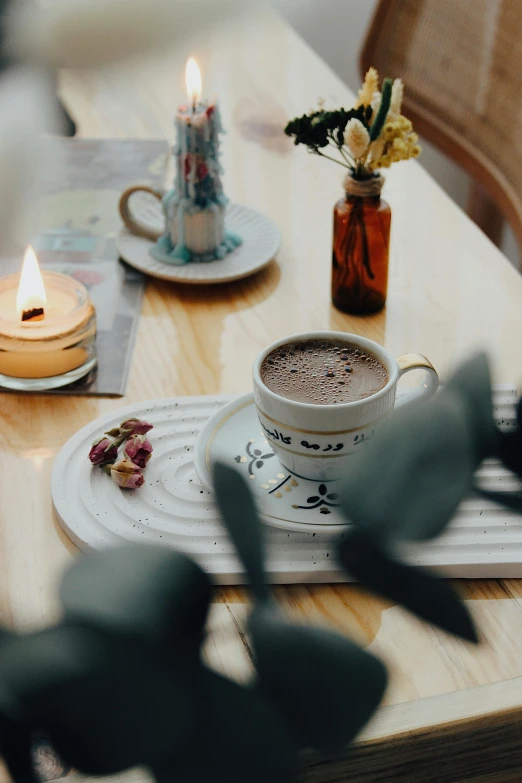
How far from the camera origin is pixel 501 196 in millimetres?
1111

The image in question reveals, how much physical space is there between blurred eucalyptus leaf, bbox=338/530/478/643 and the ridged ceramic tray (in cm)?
2

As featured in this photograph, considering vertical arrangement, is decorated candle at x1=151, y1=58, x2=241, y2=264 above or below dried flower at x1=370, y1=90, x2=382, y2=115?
below

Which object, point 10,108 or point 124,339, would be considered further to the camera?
point 10,108

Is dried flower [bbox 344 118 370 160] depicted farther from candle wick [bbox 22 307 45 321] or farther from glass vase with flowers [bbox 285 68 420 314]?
candle wick [bbox 22 307 45 321]

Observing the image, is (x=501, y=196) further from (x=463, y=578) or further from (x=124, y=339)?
(x=463, y=578)

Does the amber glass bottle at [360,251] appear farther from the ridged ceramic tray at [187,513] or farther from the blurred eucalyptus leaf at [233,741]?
the blurred eucalyptus leaf at [233,741]

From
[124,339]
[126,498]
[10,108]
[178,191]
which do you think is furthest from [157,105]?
[126,498]

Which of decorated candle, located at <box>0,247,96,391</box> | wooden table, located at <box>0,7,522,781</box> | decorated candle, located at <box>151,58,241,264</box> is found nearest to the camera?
wooden table, located at <box>0,7,522,781</box>

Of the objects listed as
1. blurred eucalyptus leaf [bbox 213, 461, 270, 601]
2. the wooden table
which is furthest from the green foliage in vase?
blurred eucalyptus leaf [bbox 213, 461, 270, 601]

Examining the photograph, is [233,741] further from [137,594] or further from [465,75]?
[465,75]

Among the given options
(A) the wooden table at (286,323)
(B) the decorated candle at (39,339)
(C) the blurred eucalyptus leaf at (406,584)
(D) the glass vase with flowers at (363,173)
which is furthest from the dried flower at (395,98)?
(C) the blurred eucalyptus leaf at (406,584)

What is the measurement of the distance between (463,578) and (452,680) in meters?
0.05

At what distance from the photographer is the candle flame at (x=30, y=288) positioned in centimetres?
58

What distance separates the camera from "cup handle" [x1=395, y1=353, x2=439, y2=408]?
414 mm
